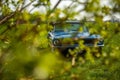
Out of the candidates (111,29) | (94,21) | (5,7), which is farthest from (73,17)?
(5,7)

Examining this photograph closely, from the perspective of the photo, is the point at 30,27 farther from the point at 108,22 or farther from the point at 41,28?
the point at 108,22

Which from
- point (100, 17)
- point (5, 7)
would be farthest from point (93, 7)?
point (5, 7)

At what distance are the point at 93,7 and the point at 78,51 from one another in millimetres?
555

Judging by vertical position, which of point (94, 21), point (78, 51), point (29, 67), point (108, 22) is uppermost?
point (29, 67)

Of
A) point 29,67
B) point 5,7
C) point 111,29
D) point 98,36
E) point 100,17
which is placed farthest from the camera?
point 5,7

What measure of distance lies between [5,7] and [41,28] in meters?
1.25

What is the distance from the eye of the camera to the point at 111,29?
2135mm

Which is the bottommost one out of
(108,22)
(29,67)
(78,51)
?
(78,51)

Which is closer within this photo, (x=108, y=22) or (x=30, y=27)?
(x=30, y=27)

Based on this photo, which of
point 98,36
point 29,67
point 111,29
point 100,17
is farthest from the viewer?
point 98,36

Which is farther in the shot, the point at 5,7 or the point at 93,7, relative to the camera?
the point at 5,7

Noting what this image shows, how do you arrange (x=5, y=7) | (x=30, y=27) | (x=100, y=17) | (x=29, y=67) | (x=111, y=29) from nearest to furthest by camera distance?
1. (x=29, y=67)
2. (x=30, y=27)
3. (x=100, y=17)
4. (x=111, y=29)
5. (x=5, y=7)

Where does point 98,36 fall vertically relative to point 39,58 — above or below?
below

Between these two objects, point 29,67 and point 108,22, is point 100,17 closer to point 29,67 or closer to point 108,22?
point 108,22
